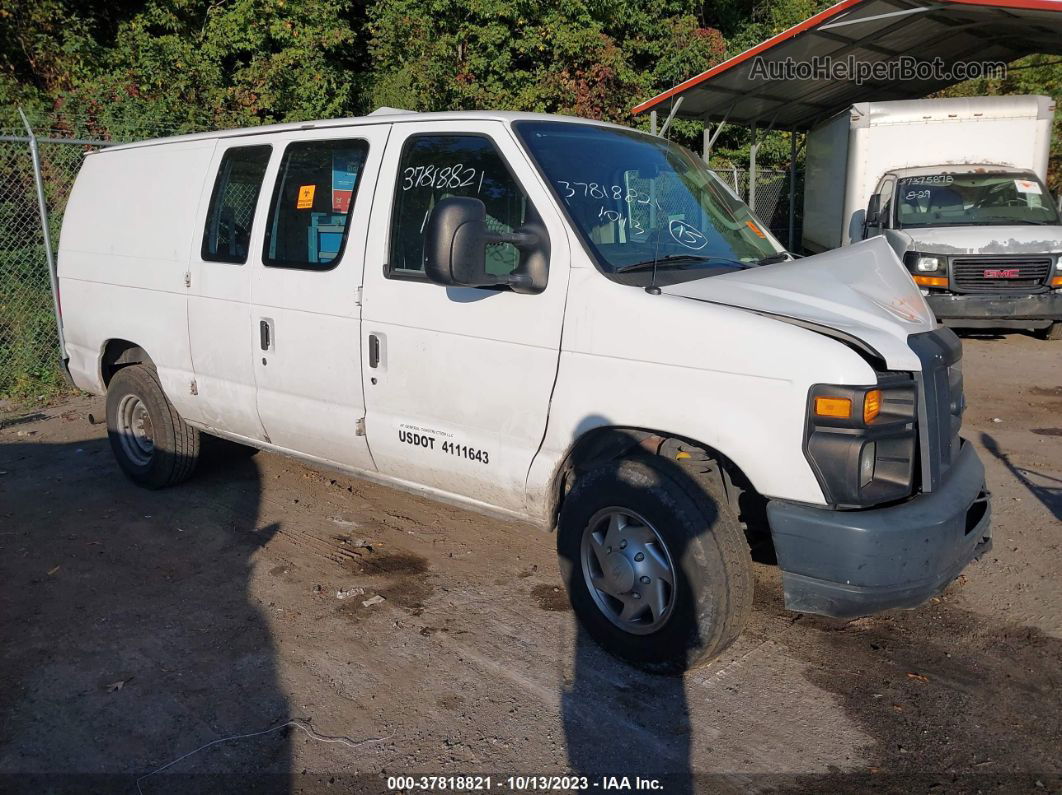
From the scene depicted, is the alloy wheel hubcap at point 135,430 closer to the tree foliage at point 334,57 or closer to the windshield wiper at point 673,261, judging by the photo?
the windshield wiper at point 673,261

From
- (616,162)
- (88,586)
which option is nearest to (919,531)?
(616,162)

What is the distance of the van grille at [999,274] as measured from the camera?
1048 cm

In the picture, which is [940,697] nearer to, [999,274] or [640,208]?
[640,208]

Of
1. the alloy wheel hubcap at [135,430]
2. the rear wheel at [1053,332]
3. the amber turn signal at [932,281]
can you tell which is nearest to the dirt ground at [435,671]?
the alloy wheel hubcap at [135,430]

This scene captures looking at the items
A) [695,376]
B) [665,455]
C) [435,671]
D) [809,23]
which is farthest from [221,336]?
[809,23]

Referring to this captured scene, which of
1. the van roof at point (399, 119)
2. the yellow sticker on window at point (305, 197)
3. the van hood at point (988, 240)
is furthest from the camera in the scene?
the van hood at point (988, 240)

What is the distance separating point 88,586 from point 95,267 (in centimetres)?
236

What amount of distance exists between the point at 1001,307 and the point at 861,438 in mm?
8657

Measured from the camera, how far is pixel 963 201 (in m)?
11.5

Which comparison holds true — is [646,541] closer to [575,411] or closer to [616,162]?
[575,411]

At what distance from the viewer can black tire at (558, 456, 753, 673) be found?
3.38 metres

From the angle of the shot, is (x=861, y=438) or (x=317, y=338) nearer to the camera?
(x=861, y=438)

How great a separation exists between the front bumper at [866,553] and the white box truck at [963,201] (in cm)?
748

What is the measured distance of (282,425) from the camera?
16.1 ft
